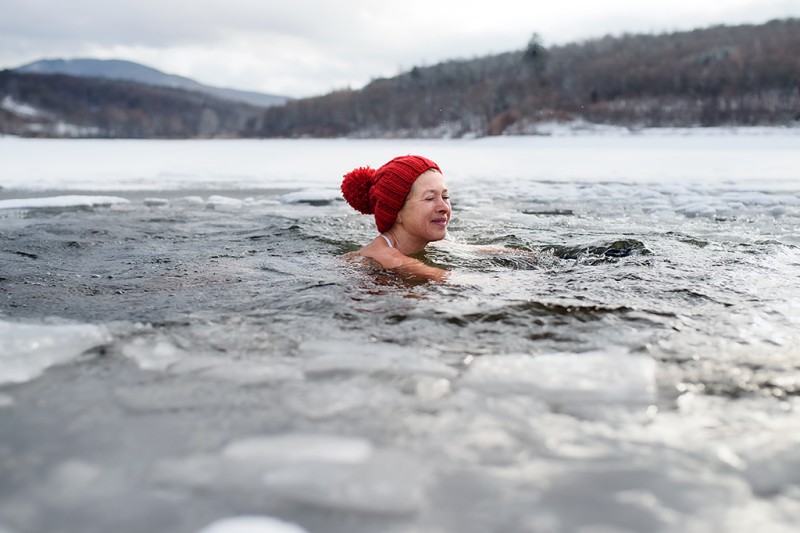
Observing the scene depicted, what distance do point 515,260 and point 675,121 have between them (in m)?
54.0

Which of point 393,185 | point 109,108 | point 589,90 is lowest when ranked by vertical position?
point 393,185

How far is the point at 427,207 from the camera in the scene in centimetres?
375

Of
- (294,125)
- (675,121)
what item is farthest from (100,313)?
(294,125)

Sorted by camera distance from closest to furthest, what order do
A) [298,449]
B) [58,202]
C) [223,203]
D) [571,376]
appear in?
[298,449] → [571,376] → [58,202] → [223,203]

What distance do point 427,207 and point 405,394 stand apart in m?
2.19

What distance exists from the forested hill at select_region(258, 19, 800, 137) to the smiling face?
47.1m

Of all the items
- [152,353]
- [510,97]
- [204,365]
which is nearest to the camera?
[204,365]

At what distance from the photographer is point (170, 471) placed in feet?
4.25

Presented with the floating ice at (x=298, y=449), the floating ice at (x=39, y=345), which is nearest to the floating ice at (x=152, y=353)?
the floating ice at (x=39, y=345)

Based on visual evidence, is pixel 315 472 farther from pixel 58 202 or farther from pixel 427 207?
pixel 58 202

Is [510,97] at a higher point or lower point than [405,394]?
higher

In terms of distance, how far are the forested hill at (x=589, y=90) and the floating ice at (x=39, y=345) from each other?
49.3 metres

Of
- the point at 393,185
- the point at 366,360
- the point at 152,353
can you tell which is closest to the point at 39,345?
the point at 152,353

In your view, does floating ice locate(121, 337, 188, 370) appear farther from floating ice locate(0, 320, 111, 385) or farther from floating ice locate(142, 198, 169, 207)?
floating ice locate(142, 198, 169, 207)
